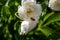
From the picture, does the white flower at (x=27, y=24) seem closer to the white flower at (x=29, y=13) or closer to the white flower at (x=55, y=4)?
the white flower at (x=29, y=13)

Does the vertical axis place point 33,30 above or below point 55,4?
below

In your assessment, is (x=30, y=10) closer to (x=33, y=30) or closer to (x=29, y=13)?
(x=29, y=13)

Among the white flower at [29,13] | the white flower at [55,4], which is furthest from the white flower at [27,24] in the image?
the white flower at [55,4]

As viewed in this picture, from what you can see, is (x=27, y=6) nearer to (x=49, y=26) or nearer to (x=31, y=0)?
(x=31, y=0)

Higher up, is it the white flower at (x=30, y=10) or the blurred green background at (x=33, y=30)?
the white flower at (x=30, y=10)

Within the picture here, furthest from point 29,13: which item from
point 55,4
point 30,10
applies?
point 55,4

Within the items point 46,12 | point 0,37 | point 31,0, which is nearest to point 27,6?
point 31,0

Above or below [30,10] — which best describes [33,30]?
below
